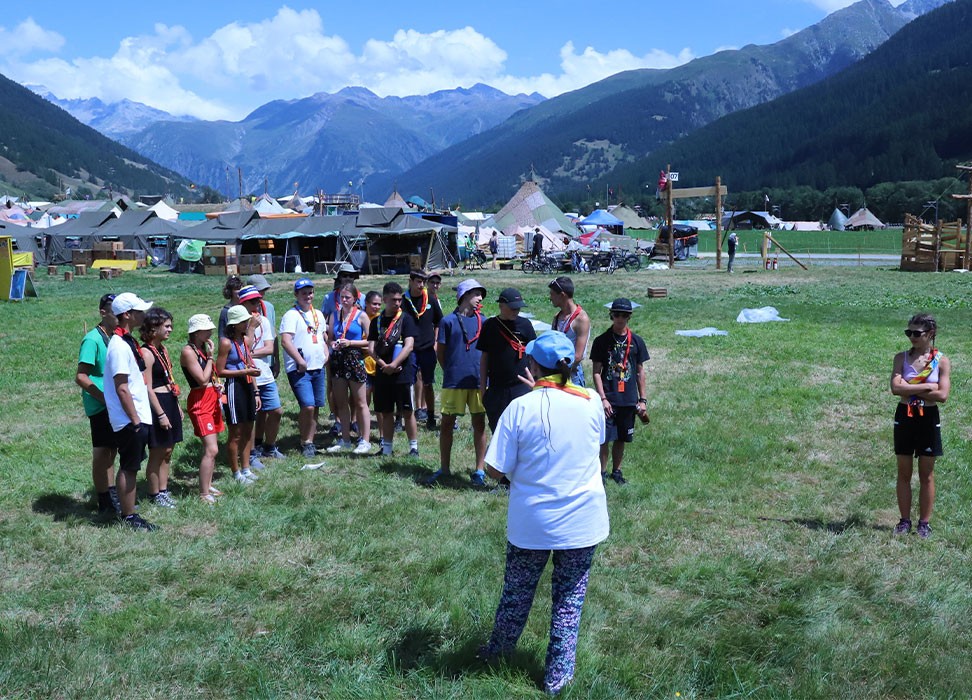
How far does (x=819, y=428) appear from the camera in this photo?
8.99 meters

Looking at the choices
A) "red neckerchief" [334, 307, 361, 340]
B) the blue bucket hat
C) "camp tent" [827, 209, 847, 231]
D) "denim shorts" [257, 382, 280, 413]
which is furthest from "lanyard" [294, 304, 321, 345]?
"camp tent" [827, 209, 847, 231]

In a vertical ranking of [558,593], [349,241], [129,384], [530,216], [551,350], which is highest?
[530,216]

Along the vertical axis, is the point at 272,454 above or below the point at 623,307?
below

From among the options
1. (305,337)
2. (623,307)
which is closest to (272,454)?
(305,337)

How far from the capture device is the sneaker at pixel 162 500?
6436mm

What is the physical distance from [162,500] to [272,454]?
1.67m

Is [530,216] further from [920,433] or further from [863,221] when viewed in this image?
[863,221]

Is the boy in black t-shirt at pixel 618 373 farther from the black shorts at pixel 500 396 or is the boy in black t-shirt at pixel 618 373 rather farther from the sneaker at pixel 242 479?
the sneaker at pixel 242 479

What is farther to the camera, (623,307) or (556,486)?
(623,307)

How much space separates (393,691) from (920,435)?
4048 mm

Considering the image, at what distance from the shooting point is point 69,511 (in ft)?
21.0

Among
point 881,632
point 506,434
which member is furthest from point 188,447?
point 881,632

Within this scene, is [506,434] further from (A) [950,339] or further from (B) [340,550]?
(A) [950,339]

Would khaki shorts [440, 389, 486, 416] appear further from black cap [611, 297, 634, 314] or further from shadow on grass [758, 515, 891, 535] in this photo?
shadow on grass [758, 515, 891, 535]
